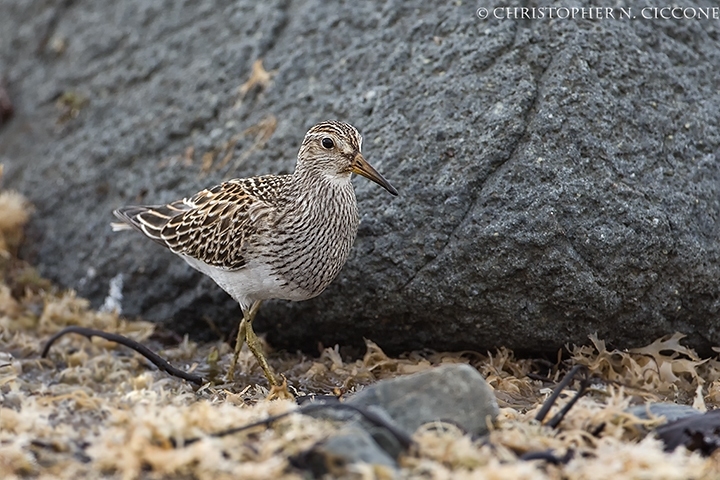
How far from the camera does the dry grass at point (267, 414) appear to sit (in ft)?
12.1

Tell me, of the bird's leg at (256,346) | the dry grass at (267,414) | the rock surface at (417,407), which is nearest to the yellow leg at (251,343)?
the bird's leg at (256,346)

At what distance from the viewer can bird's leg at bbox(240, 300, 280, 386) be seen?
20.1 feet

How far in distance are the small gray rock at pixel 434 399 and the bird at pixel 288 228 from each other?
1.87 metres

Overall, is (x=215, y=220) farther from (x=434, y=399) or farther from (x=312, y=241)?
(x=434, y=399)

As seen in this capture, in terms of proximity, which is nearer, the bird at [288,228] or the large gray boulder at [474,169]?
the large gray boulder at [474,169]

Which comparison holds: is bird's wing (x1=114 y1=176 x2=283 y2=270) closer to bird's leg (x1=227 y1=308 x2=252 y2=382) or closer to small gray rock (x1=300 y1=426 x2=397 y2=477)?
bird's leg (x1=227 y1=308 x2=252 y2=382)

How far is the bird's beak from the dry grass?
128 centimetres

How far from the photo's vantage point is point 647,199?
5621 millimetres

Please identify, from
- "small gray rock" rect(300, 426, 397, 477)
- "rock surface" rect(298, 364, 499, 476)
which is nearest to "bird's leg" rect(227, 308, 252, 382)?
"rock surface" rect(298, 364, 499, 476)

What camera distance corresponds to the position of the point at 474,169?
5.76 meters

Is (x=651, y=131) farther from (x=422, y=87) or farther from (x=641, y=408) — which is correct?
(x=641, y=408)

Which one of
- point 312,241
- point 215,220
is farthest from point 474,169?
point 215,220
